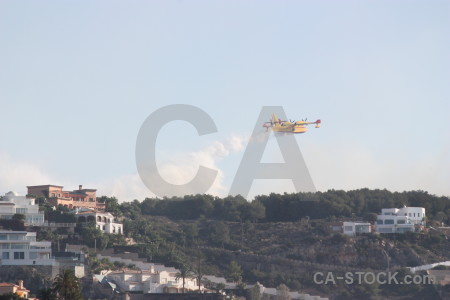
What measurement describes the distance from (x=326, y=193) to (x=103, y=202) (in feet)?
123

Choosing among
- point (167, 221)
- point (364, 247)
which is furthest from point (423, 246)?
point (167, 221)

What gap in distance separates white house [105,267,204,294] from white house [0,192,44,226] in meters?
16.9

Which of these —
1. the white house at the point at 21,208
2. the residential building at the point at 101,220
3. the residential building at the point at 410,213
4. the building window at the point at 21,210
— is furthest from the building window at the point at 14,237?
the residential building at the point at 410,213

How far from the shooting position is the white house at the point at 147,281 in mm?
142875

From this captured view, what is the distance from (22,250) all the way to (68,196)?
95.7 ft

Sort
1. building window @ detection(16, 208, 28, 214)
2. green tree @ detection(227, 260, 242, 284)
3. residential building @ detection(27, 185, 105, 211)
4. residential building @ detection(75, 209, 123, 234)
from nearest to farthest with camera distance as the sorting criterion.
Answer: green tree @ detection(227, 260, 242, 284), building window @ detection(16, 208, 28, 214), residential building @ detection(75, 209, 123, 234), residential building @ detection(27, 185, 105, 211)

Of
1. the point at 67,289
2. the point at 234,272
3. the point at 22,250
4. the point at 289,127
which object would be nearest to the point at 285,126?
the point at 289,127

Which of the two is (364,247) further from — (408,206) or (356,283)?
(408,206)

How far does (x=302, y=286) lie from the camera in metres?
157

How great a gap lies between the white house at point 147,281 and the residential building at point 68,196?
2522 cm

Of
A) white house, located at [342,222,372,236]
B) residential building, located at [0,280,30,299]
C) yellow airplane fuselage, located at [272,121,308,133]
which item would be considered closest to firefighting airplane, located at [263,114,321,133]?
yellow airplane fuselage, located at [272,121,308,133]

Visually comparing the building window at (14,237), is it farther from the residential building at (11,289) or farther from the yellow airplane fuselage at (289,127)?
the yellow airplane fuselage at (289,127)

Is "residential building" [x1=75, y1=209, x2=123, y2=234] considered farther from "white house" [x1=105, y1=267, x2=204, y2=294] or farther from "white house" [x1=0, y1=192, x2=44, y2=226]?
"white house" [x1=105, y1=267, x2=204, y2=294]

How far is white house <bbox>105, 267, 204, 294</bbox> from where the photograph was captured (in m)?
143
